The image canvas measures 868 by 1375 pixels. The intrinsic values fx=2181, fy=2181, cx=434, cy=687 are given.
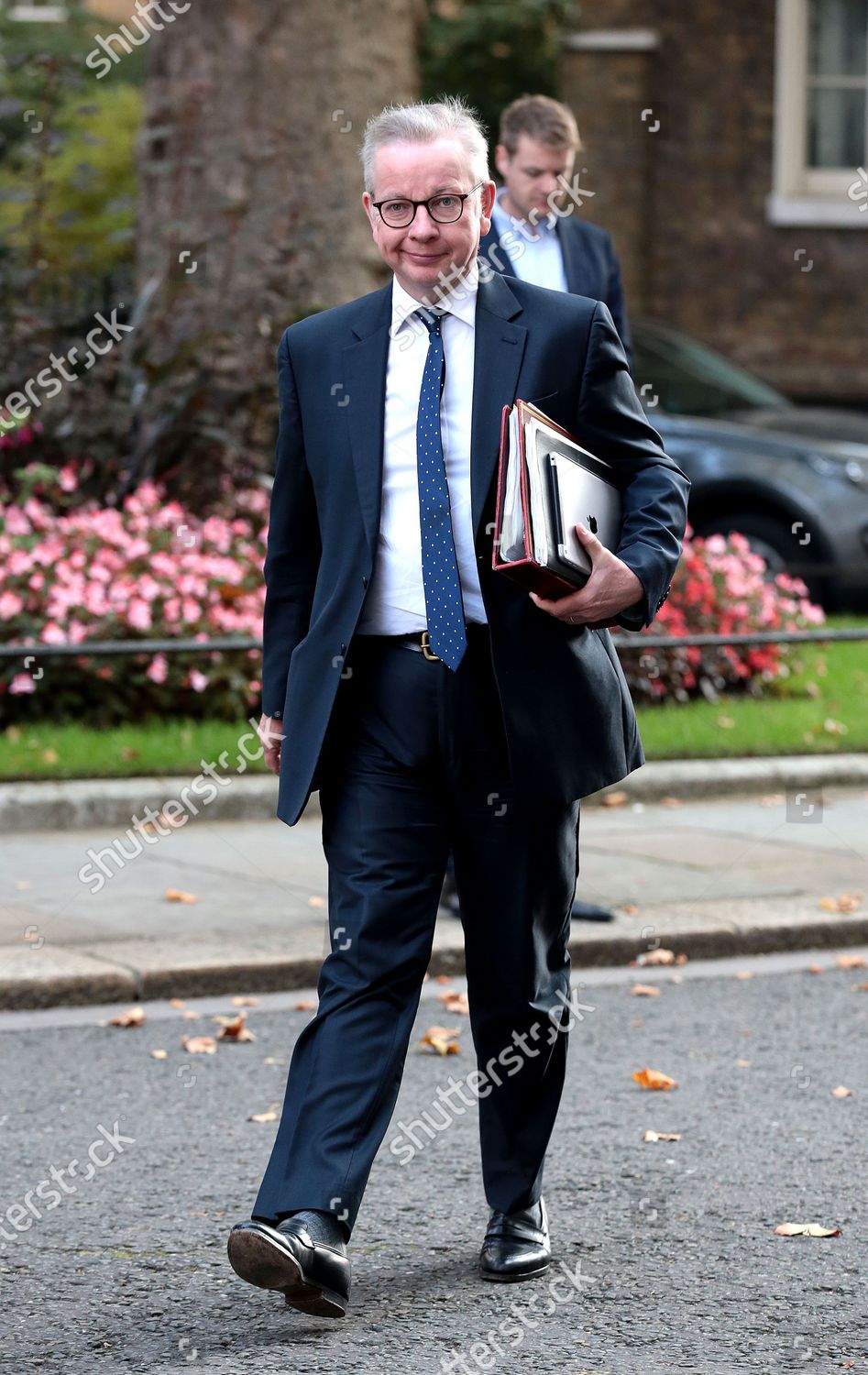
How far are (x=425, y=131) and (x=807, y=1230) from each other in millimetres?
2175

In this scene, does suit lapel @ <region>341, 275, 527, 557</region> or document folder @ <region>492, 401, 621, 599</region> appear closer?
document folder @ <region>492, 401, 621, 599</region>

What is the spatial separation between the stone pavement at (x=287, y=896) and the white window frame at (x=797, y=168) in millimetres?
12637

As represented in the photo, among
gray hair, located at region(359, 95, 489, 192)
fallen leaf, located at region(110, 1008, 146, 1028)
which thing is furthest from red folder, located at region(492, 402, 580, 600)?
fallen leaf, located at region(110, 1008, 146, 1028)

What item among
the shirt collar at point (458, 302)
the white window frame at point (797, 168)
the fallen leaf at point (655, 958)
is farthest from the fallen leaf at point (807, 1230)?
the white window frame at point (797, 168)

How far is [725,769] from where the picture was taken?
356 inches

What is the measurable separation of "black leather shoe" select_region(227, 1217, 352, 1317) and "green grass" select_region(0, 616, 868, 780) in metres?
5.09

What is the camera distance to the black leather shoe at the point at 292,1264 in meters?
3.41

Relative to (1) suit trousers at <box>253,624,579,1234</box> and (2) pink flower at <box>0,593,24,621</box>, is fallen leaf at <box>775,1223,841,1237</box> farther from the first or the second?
(2) pink flower at <box>0,593,24,621</box>

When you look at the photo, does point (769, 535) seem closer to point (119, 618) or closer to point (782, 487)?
point (782, 487)

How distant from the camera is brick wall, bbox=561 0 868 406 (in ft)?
66.4

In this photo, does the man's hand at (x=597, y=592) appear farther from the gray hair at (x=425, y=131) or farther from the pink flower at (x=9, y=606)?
the pink flower at (x=9, y=606)

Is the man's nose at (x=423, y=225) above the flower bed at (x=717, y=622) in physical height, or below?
above

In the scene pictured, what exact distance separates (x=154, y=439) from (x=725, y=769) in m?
3.45

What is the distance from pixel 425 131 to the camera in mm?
3605
